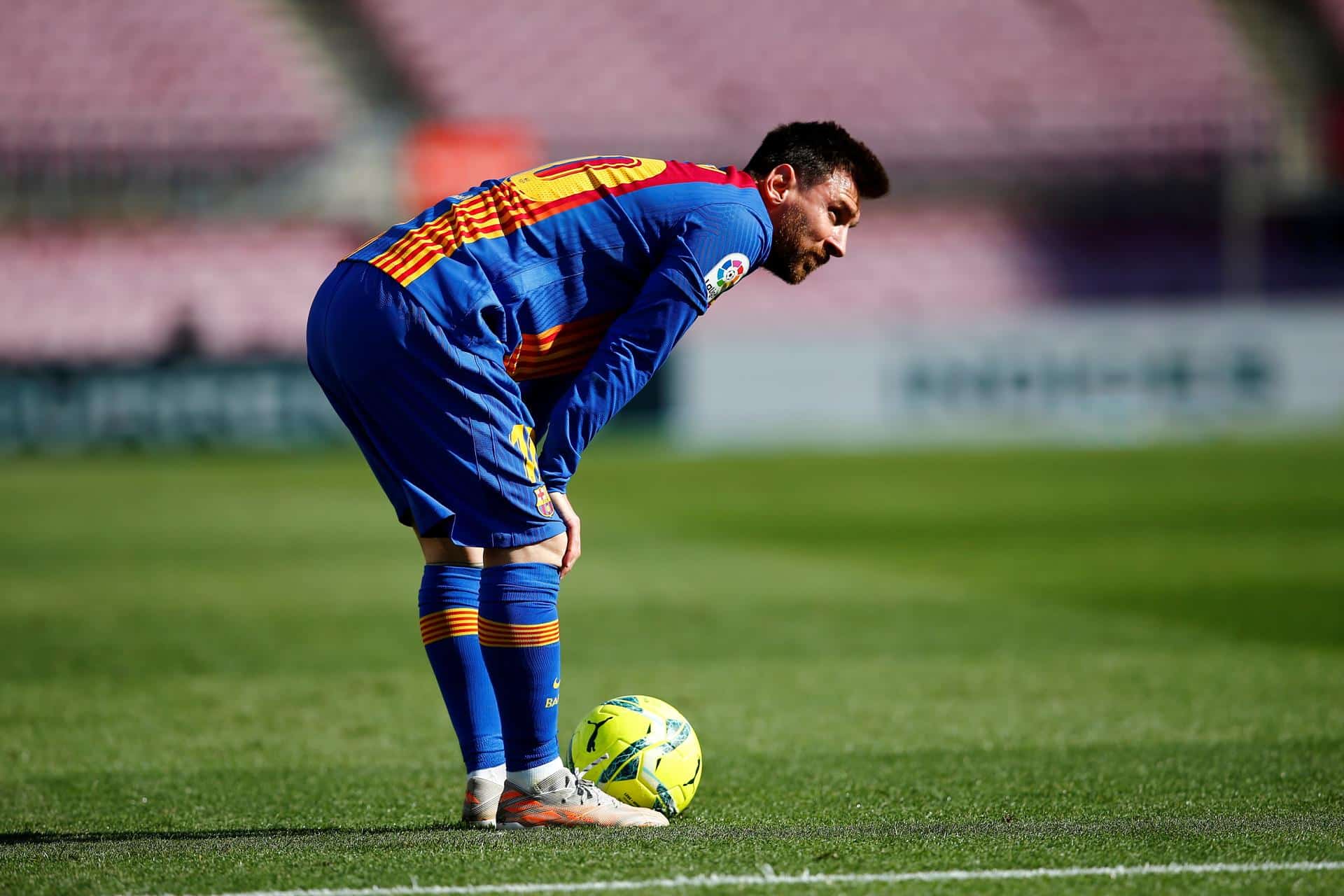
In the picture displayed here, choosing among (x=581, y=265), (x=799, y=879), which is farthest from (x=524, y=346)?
(x=799, y=879)

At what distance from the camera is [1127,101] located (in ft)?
102

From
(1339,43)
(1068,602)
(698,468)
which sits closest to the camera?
(1068,602)

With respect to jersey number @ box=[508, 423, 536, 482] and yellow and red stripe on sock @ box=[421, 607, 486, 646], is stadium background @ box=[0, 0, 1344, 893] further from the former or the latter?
jersey number @ box=[508, 423, 536, 482]

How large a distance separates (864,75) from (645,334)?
94.6 feet

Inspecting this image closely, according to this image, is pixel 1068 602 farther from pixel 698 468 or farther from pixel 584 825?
pixel 698 468

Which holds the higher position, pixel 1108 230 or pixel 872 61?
pixel 872 61

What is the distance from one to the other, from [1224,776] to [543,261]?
8.00 feet

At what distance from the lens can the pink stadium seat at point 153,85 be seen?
27688 millimetres

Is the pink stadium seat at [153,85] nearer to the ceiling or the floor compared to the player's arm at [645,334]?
nearer to the ceiling

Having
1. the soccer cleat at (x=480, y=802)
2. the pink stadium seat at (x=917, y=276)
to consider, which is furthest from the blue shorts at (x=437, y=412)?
the pink stadium seat at (x=917, y=276)

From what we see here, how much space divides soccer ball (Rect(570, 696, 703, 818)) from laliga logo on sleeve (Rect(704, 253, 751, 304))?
117 cm

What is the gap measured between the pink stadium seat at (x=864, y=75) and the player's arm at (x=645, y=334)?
988 inches

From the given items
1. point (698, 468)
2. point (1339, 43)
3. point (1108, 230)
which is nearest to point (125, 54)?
point (698, 468)

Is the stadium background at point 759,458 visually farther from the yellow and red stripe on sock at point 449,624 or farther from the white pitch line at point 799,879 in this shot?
the yellow and red stripe on sock at point 449,624
